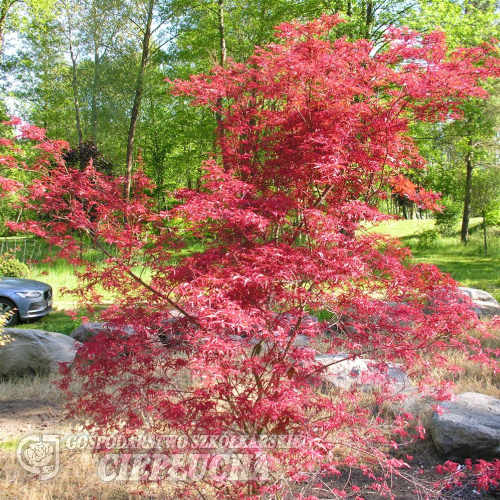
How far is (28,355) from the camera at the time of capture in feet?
20.6

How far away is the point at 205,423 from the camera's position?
8.34 ft

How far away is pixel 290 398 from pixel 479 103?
49.7 ft

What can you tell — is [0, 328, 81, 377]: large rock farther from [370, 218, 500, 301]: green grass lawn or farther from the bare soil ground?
[370, 218, 500, 301]: green grass lawn

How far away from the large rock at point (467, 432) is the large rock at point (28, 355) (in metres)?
4.55

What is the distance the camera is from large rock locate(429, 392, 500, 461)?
417 cm

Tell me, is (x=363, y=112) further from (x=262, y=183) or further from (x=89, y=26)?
(x=89, y=26)

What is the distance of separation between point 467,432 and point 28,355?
5.38 metres

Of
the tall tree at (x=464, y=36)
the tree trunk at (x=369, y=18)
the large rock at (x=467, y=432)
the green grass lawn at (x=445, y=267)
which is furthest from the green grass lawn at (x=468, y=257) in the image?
the large rock at (x=467, y=432)

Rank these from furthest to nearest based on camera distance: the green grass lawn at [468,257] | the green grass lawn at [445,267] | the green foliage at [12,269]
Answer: the green grass lawn at [468,257]
the green foliage at [12,269]
the green grass lawn at [445,267]

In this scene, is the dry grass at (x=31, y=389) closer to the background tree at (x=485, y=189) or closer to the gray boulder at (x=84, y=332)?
the gray boulder at (x=84, y=332)

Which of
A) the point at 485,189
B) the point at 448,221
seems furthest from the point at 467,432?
the point at 448,221

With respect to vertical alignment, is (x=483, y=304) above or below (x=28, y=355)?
above

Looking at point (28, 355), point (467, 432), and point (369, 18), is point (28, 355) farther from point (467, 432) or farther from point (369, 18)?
point (369, 18)

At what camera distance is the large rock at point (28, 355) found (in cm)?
624
